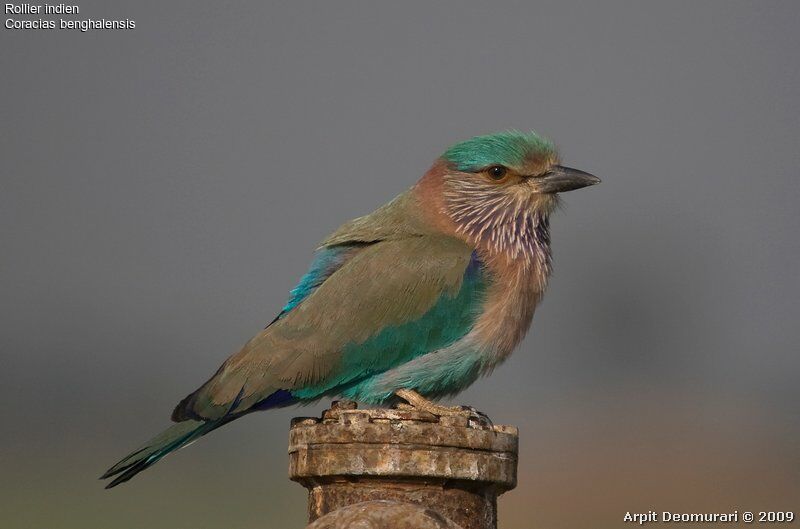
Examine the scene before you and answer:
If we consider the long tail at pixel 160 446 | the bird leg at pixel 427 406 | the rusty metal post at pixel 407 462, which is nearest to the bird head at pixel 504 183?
the bird leg at pixel 427 406

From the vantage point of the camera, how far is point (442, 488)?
387 cm

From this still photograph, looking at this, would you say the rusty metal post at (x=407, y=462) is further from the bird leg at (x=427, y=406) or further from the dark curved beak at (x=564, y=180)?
the dark curved beak at (x=564, y=180)

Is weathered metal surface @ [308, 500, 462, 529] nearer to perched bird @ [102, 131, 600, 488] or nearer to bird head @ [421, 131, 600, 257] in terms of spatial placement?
perched bird @ [102, 131, 600, 488]

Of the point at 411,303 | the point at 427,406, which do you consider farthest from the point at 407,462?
the point at 411,303

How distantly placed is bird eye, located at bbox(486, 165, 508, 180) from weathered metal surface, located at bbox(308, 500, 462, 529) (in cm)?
314

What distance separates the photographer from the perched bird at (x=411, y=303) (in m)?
5.24

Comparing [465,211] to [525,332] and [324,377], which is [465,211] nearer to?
[525,332]

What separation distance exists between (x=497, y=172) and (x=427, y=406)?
1.68m

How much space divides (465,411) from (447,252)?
1.38 m

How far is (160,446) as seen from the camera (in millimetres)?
4852

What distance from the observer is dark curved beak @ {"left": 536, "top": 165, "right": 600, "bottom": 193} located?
627cm

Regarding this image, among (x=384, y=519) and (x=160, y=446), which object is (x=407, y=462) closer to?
(x=384, y=519)

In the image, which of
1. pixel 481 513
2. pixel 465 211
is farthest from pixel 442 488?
pixel 465 211

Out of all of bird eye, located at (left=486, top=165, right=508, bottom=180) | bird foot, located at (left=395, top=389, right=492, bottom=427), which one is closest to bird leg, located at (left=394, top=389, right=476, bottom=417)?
bird foot, located at (left=395, top=389, right=492, bottom=427)
